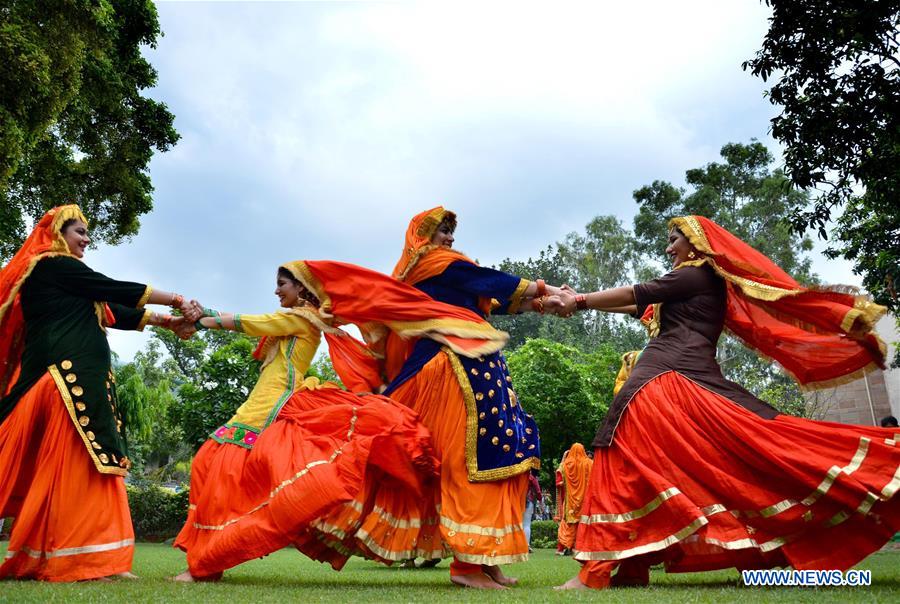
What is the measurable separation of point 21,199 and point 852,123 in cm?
1499

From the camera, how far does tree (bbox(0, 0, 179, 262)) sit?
11.6 meters

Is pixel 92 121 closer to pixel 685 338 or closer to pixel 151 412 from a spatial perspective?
pixel 151 412

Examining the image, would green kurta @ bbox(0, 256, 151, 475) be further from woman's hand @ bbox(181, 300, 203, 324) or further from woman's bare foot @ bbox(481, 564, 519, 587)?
woman's bare foot @ bbox(481, 564, 519, 587)

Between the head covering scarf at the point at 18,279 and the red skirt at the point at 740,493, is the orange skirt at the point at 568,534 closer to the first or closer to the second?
the red skirt at the point at 740,493

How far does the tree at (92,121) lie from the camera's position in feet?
38.2

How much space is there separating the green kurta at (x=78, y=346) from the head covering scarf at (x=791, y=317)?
3942 mm

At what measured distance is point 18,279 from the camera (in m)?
5.05

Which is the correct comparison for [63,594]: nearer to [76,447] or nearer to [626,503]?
[76,447]

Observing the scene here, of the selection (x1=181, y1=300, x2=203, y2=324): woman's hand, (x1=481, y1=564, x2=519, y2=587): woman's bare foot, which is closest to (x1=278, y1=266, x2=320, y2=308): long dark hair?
(x1=181, y1=300, x2=203, y2=324): woman's hand

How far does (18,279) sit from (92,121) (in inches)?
494

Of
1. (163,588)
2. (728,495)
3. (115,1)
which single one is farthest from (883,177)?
(115,1)

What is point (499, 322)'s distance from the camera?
1800 inches

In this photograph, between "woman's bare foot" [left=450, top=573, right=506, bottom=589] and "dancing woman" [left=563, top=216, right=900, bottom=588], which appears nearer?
"dancing woman" [left=563, top=216, right=900, bottom=588]

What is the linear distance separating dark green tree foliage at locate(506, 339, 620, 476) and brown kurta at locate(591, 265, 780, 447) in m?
15.9
